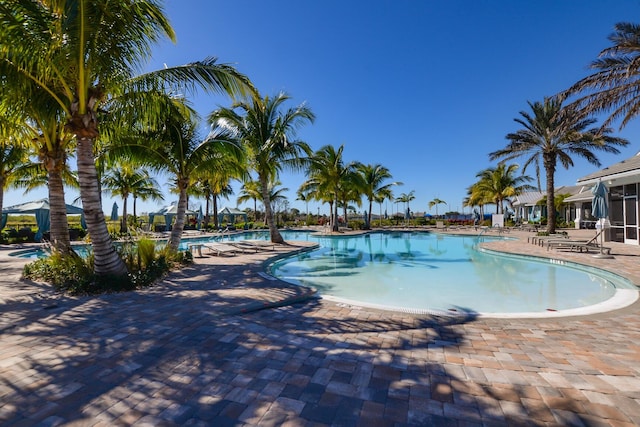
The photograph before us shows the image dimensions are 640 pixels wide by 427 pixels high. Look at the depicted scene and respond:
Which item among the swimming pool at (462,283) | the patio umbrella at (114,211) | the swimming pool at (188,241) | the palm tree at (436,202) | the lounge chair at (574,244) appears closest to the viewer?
the swimming pool at (462,283)

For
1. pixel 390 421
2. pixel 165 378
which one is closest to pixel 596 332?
pixel 390 421

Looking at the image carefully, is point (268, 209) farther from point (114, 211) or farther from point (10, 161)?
point (114, 211)

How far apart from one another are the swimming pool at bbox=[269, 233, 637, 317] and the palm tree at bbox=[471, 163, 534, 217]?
77.0 feet

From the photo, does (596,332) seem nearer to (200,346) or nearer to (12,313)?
(200,346)

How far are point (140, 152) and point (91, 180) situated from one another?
129 inches

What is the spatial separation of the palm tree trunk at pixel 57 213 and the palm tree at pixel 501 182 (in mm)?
36325

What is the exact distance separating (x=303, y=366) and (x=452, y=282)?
729 centimetres

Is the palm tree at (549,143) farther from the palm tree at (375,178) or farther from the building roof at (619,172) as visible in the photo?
the palm tree at (375,178)

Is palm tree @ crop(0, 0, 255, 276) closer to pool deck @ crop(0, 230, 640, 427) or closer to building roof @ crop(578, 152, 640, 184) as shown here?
pool deck @ crop(0, 230, 640, 427)

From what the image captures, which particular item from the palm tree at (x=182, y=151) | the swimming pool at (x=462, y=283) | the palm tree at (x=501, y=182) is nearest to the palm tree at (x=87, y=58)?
the palm tree at (x=182, y=151)

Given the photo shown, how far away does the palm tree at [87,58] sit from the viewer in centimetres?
550

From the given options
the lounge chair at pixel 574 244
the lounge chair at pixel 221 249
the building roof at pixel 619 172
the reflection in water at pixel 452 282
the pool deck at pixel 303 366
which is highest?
the building roof at pixel 619 172

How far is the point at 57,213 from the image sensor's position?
26.7 feet

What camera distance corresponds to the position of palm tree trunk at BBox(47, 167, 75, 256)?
8.05 metres
